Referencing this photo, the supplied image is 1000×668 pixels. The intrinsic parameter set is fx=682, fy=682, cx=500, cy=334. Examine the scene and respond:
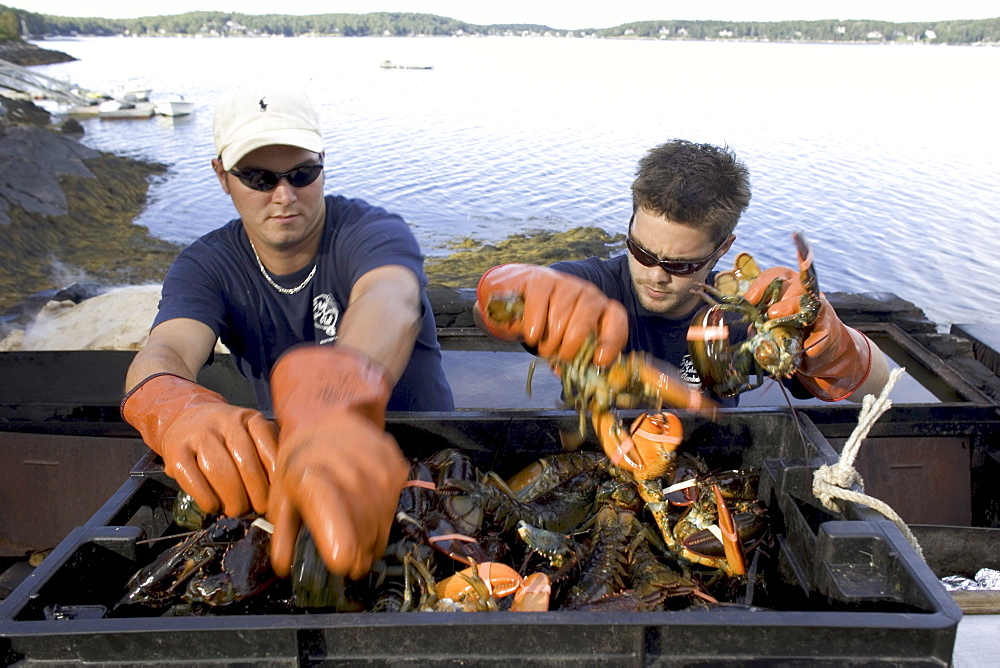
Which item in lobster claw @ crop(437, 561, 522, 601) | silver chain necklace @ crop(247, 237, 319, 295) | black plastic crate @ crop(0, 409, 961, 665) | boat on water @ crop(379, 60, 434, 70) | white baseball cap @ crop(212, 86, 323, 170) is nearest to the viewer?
black plastic crate @ crop(0, 409, 961, 665)

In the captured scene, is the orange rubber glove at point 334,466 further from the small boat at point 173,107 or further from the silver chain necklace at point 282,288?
the small boat at point 173,107

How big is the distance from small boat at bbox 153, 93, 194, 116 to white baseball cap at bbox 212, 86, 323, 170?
28685mm

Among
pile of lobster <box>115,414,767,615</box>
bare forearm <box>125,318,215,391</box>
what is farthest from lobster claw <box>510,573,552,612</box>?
bare forearm <box>125,318,215,391</box>

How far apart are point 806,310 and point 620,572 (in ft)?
3.23

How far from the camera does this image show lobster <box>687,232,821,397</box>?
82.3 inches

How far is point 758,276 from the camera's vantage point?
90.9 inches

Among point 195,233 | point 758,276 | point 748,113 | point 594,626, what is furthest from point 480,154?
point 594,626

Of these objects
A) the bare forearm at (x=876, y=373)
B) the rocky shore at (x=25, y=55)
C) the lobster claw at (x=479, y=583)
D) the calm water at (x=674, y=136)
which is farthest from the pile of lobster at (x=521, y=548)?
the rocky shore at (x=25, y=55)

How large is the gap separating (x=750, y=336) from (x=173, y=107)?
30.5 m

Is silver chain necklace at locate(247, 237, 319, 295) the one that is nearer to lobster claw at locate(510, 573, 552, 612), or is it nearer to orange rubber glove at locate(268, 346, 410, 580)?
orange rubber glove at locate(268, 346, 410, 580)

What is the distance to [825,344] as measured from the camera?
222 cm

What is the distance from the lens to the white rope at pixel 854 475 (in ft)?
5.05

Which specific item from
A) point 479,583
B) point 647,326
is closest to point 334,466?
point 479,583

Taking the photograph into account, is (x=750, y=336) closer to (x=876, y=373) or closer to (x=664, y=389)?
(x=664, y=389)
